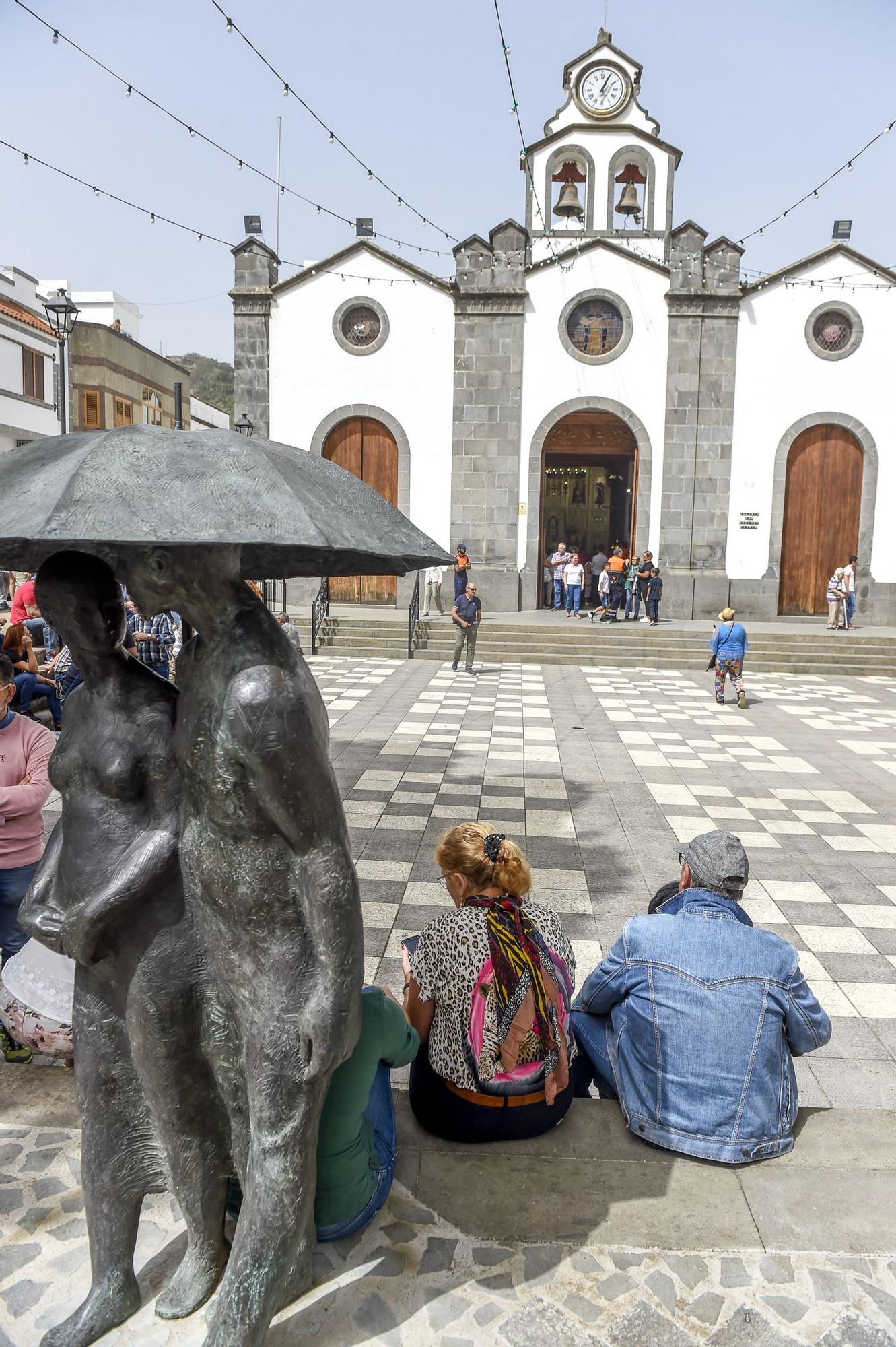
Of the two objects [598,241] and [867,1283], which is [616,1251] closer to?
[867,1283]

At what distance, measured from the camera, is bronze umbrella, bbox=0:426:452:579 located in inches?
67.6

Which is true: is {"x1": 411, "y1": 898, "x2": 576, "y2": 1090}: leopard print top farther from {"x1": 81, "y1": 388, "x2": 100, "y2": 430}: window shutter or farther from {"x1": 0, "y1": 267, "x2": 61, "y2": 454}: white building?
{"x1": 81, "y1": 388, "x2": 100, "y2": 430}: window shutter

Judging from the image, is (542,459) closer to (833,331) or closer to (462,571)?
(462,571)

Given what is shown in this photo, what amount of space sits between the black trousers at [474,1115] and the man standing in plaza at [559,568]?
52.5 feet

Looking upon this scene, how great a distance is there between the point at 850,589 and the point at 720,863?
51.4 feet

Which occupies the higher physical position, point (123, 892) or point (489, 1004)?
point (123, 892)

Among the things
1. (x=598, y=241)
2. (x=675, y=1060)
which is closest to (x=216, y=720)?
(x=675, y=1060)

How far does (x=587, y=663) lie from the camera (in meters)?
15.6

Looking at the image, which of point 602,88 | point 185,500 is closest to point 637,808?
point 185,500

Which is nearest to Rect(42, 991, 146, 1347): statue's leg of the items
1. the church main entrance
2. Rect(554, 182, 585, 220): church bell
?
Rect(554, 182, 585, 220): church bell

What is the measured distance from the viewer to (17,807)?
3717 mm

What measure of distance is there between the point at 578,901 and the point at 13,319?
93.5 feet

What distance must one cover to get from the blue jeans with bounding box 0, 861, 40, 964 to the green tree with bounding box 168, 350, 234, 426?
150ft

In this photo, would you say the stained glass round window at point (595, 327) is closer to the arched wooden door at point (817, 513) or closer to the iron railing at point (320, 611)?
the arched wooden door at point (817, 513)
